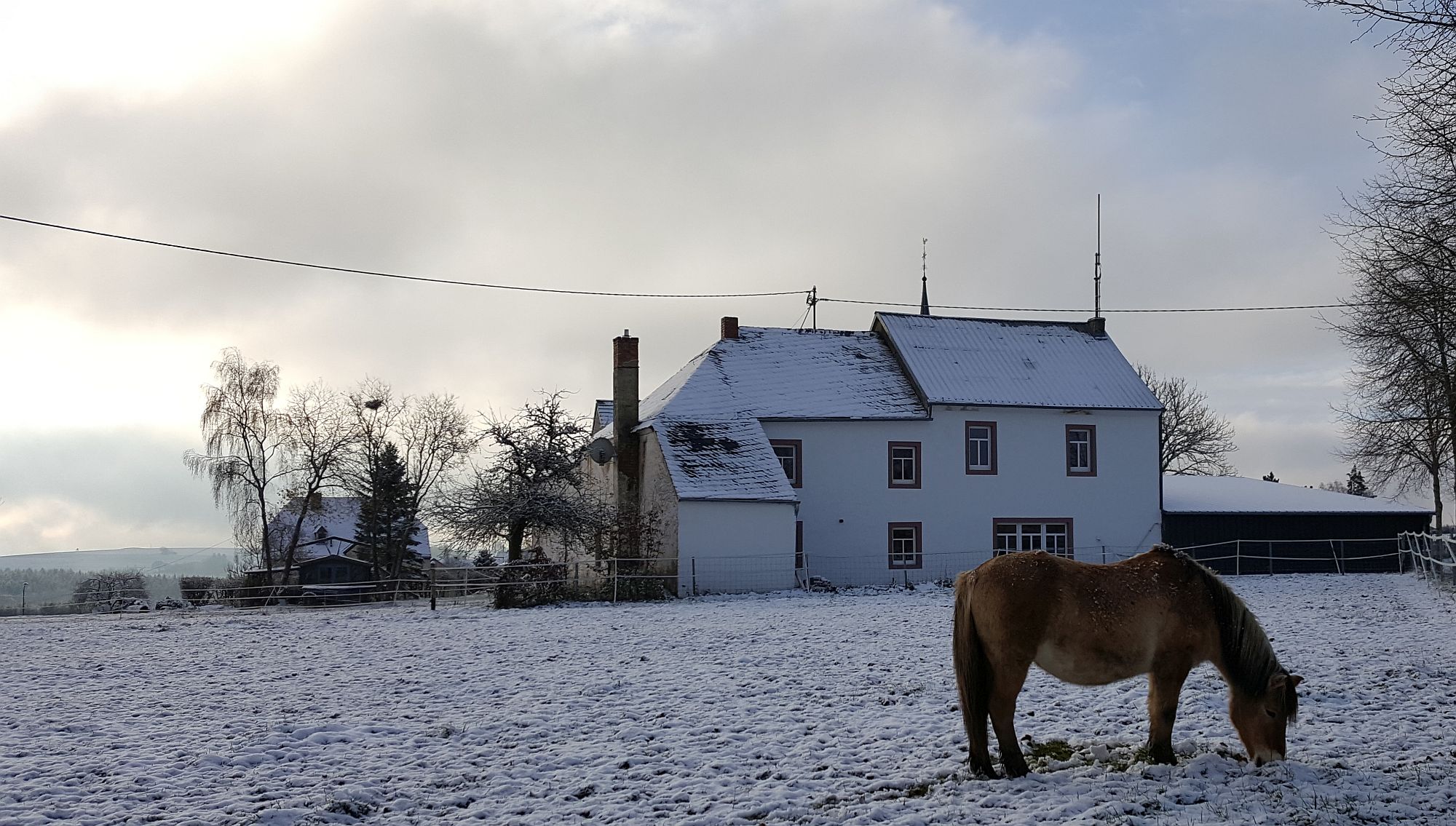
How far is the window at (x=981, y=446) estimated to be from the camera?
3312 cm

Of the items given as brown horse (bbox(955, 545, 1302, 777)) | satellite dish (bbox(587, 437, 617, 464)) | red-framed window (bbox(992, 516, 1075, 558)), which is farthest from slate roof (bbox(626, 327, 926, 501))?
brown horse (bbox(955, 545, 1302, 777))

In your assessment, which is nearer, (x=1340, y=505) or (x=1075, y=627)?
(x=1075, y=627)

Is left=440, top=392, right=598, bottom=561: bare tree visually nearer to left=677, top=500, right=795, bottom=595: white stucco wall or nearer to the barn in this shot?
left=677, top=500, right=795, bottom=595: white stucco wall

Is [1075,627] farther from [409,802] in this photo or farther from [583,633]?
[583,633]

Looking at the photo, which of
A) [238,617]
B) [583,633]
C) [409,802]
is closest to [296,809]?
[409,802]

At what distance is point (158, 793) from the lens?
829cm

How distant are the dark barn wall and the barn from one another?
0.02m

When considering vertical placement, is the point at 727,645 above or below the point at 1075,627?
below

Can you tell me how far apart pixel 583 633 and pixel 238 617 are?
34.4 ft

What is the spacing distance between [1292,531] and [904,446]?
513 inches

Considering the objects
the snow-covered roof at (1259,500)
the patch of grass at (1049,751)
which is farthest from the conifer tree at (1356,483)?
the patch of grass at (1049,751)

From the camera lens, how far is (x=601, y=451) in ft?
109

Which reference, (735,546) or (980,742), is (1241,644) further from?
(735,546)

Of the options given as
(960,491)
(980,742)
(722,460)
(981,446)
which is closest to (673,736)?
(980,742)
